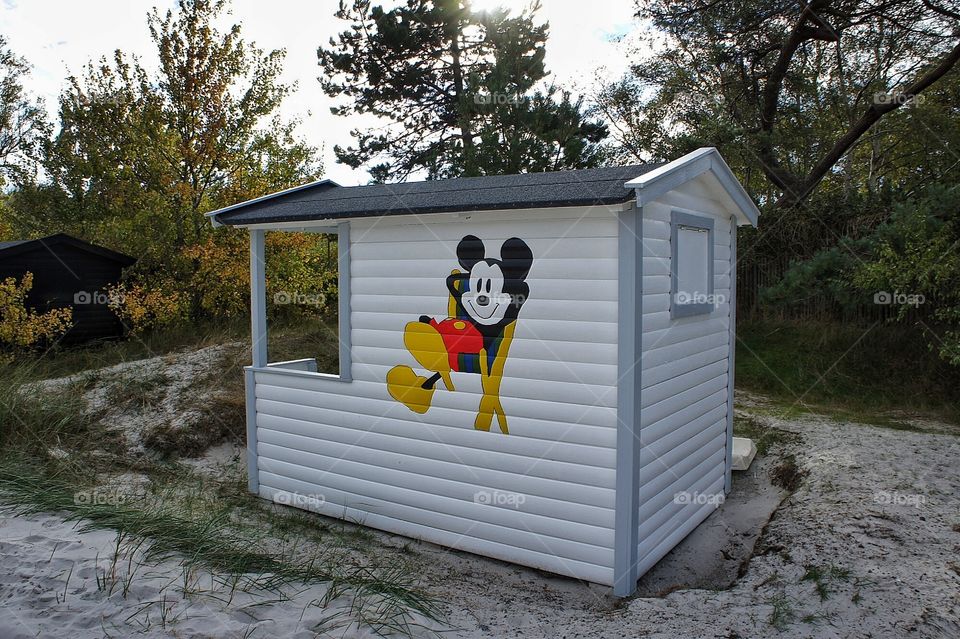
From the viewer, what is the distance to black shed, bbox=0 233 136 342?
12734 mm

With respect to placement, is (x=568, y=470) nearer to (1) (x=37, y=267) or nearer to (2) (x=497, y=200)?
(2) (x=497, y=200)

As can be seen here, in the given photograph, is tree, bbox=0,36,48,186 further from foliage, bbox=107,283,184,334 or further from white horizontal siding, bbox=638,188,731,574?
white horizontal siding, bbox=638,188,731,574

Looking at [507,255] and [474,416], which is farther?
[474,416]

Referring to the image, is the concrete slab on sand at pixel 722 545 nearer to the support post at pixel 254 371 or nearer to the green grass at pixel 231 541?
the green grass at pixel 231 541

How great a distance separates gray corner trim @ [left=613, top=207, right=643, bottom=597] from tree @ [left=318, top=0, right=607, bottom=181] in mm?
10315

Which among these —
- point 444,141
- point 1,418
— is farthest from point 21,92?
point 1,418

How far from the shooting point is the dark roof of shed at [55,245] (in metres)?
12.5

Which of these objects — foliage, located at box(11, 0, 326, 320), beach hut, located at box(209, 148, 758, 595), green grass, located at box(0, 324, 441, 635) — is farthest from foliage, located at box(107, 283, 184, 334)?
beach hut, located at box(209, 148, 758, 595)

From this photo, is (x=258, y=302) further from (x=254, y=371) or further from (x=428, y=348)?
(x=428, y=348)

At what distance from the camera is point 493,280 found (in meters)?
5.21

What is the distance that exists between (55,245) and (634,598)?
13.0m

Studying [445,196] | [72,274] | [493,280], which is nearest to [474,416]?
[493,280]

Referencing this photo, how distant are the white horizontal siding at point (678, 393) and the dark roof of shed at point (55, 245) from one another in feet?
39.8

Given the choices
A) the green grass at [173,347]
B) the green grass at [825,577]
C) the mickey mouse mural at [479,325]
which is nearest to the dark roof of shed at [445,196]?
the mickey mouse mural at [479,325]
